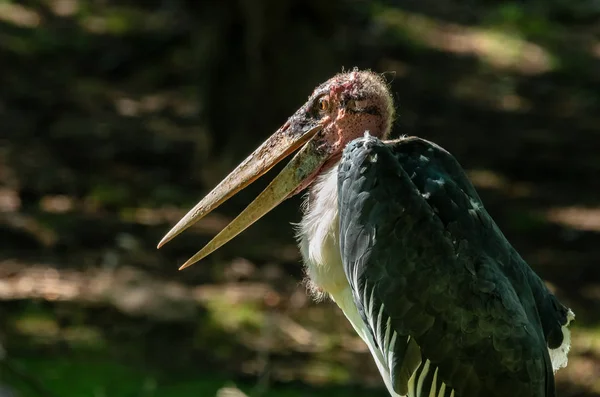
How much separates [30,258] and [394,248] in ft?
18.5

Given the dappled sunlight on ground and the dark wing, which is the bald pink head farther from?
the dappled sunlight on ground

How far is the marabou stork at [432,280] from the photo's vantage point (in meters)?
3.79

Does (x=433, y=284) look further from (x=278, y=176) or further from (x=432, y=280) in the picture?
(x=278, y=176)

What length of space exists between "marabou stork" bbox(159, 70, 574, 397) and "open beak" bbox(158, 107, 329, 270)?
0.25 metres

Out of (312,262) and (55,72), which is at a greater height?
(55,72)

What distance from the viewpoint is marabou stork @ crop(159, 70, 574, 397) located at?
3787mm

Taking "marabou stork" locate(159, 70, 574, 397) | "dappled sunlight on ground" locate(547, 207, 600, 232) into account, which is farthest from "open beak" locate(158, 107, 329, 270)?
"dappled sunlight on ground" locate(547, 207, 600, 232)

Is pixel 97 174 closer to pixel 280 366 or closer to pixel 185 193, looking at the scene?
pixel 185 193

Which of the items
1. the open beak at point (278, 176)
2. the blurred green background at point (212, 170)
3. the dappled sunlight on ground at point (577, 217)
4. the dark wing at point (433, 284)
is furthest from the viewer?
the dappled sunlight on ground at point (577, 217)

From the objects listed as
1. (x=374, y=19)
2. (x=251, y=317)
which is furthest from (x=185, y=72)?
(x=251, y=317)

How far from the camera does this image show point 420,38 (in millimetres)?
16000

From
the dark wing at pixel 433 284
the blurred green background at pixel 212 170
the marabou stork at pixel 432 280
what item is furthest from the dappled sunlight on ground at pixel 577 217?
the dark wing at pixel 433 284

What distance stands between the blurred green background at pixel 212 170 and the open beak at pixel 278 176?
1.67 ft

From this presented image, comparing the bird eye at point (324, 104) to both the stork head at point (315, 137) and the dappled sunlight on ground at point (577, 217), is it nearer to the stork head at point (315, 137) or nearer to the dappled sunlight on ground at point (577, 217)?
the stork head at point (315, 137)
